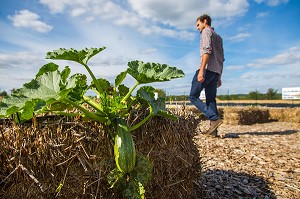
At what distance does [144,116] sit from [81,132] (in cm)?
47

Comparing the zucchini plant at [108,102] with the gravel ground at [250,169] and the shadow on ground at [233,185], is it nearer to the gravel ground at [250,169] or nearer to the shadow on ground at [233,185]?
the gravel ground at [250,169]

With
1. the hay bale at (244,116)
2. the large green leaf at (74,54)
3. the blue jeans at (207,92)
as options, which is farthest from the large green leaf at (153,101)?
the hay bale at (244,116)

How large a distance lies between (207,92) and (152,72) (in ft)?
12.5

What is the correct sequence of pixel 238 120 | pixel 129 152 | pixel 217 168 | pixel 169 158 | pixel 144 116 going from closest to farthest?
pixel 129 152
pixel 144 116
pixel 169 158
pixel 217 168
pixel 238 120

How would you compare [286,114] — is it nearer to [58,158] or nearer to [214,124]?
[214,124]

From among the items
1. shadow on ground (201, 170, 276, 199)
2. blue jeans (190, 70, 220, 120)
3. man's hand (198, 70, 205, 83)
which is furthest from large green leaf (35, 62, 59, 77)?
blue jeans (190, 70, 220, 120)

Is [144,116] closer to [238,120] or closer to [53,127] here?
[53,127]

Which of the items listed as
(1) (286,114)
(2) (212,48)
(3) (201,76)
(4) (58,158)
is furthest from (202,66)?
(1) (286,114)

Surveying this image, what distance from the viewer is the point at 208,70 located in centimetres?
531

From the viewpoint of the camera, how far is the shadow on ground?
3.05m

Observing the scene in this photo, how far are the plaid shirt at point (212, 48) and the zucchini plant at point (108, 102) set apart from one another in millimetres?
3448

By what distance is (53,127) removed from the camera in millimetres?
1795

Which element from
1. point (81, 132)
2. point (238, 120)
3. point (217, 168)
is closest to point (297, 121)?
point (238, 120)

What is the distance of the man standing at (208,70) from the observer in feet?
16.9
